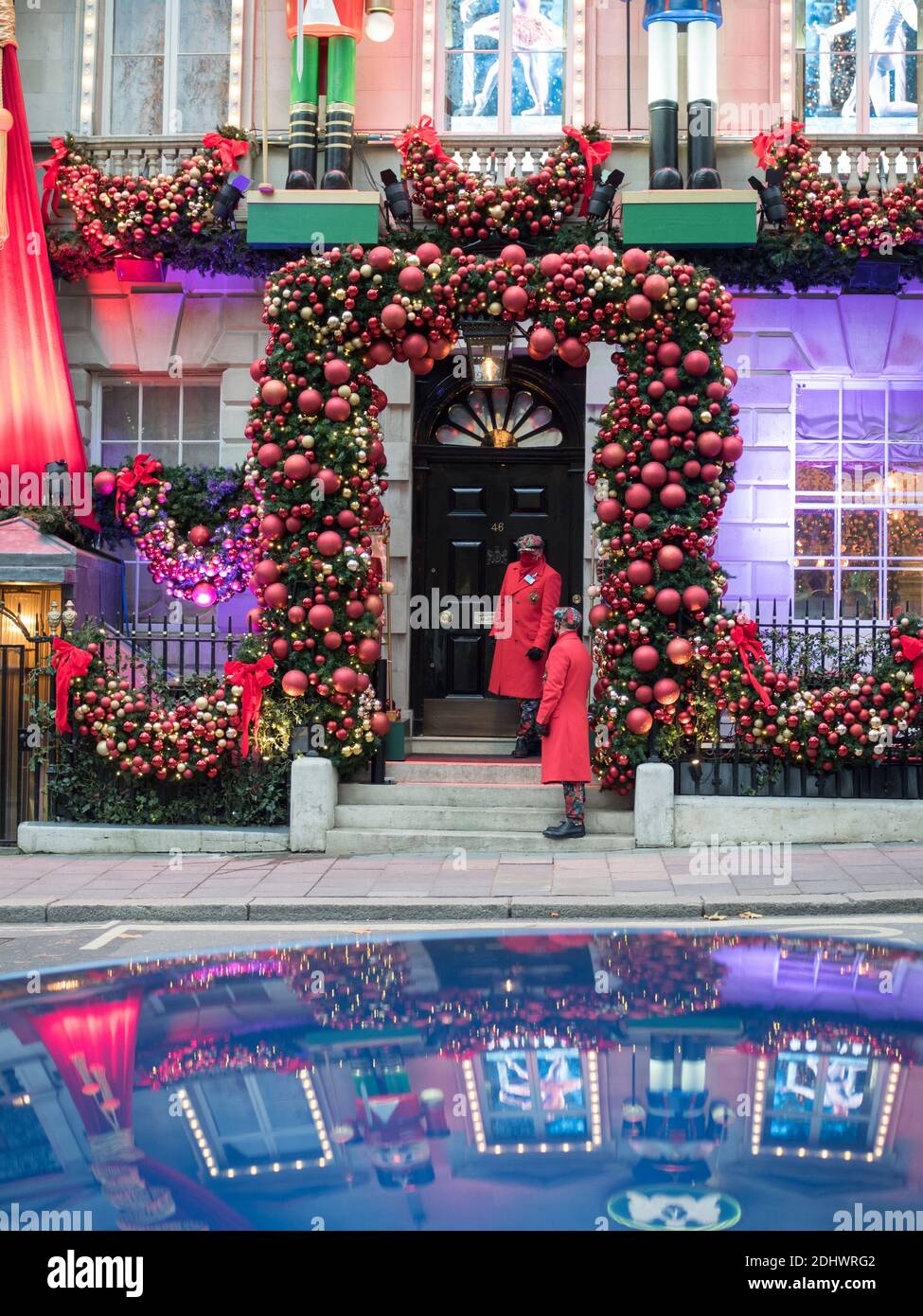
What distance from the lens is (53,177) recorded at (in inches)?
563

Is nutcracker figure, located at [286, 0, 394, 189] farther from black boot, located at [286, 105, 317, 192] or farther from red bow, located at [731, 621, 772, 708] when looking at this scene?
red bow, located at [731, 621, 772, 708]

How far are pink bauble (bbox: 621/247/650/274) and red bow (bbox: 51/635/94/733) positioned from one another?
5814mm

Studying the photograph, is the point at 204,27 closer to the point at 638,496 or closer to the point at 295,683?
the point at 638,496

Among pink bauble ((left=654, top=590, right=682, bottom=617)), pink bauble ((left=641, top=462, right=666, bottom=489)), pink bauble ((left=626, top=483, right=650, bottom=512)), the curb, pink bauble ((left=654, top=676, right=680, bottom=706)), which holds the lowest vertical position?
the curb

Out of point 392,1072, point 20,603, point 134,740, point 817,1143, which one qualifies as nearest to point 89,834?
point 134,740

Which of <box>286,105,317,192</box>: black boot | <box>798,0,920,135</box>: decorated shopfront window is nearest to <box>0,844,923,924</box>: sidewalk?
<box>286,105,317,192</box>: black boot

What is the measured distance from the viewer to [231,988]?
16.6 feet

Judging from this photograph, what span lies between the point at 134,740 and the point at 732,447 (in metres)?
5.80

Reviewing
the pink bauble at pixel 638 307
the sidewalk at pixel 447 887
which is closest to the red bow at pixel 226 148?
the pink bauble at pixel 638 307

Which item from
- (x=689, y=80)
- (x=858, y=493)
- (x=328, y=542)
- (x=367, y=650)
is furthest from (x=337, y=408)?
(x=858, y=493)

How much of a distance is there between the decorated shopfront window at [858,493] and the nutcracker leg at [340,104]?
5557mm

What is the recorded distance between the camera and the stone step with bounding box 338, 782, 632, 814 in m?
12.0

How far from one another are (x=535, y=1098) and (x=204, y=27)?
14686mm

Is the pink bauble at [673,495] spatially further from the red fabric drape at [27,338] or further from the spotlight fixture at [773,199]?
the red fabric drape at [27,338]
